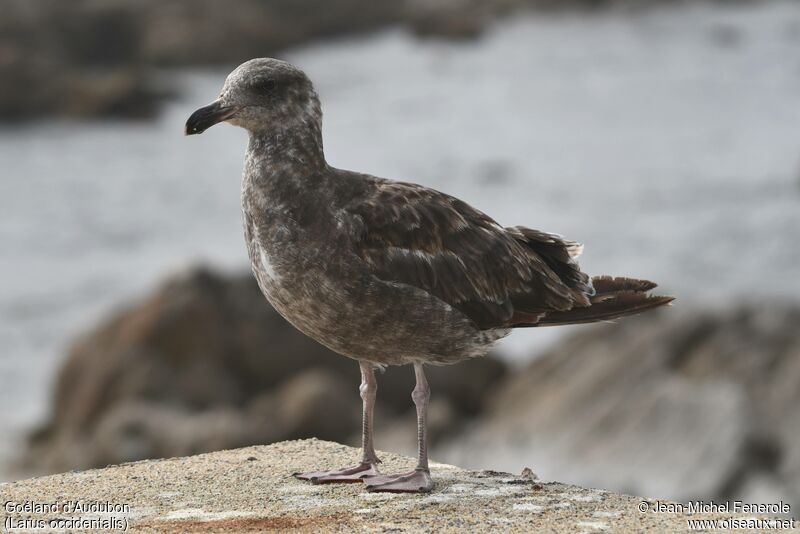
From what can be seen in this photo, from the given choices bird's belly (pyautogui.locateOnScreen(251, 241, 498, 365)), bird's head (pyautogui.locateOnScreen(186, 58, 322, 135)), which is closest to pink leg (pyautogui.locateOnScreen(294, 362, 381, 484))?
bird's belly (pyautogui.locateOnScreen(251, 241, 498, 365))

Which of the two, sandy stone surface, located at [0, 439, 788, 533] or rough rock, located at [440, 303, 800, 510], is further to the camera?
rough rock, located at [440, 303, 800, 510]

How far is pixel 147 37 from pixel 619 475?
104 ft

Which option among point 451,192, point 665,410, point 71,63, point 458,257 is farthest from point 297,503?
point 71,63

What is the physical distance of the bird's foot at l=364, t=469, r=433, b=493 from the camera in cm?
668

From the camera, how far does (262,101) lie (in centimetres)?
669

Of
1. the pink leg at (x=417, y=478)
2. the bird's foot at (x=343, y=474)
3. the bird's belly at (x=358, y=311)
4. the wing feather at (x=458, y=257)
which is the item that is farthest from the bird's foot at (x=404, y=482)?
the wing feather at (x=458, y=257)

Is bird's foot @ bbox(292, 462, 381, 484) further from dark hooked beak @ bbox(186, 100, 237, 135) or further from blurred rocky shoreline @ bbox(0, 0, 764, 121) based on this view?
blurred rocky shoreline @ bbox(0, 0, 764, 121)

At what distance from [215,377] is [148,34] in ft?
90.3

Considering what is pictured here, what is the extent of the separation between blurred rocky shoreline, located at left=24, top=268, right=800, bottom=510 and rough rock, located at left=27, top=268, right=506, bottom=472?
0.07 ft

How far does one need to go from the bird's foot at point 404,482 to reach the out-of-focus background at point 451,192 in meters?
5.67

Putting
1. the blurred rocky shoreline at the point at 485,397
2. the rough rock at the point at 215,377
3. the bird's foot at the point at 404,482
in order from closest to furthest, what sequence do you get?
the bird's foot at the point at 404,482
the blurred rocky shoreline at the point at 485,397
the rough rock at the point at 215,377

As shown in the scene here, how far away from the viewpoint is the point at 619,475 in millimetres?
12289

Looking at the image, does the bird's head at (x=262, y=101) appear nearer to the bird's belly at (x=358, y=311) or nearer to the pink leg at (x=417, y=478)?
the bird's belly at (x=358, y=311)

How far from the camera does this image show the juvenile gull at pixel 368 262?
21.0 ft
